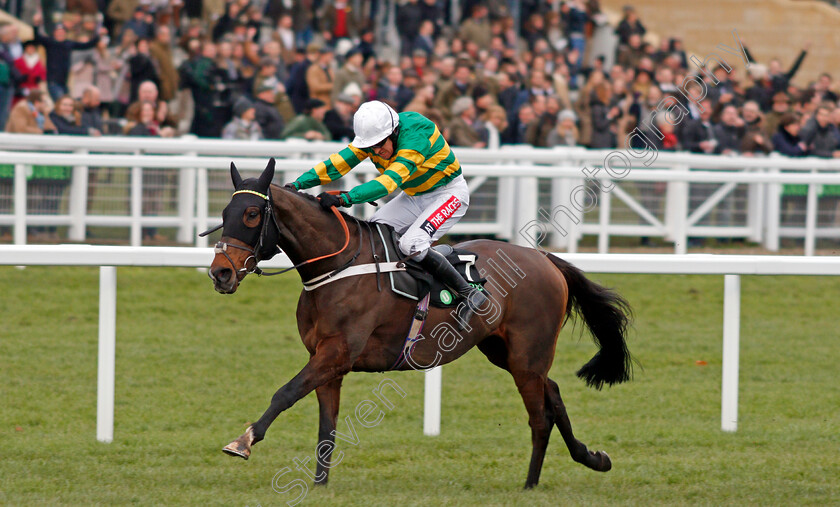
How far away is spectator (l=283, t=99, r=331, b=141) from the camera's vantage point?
1172cm

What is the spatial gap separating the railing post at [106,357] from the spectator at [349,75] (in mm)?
8130

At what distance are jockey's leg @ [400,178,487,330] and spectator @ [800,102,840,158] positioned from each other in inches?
369

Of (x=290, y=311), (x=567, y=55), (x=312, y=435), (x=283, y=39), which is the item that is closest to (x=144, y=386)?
(x=312, y=435)

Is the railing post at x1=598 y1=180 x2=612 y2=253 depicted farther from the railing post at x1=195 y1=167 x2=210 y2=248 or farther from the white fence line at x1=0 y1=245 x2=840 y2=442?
the white fence line at x1=0 y1=245 x2=840 y2=442

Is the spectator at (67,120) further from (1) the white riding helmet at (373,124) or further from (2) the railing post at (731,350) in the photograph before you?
(2) the railing post at (731,350)

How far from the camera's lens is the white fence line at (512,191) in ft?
30.7

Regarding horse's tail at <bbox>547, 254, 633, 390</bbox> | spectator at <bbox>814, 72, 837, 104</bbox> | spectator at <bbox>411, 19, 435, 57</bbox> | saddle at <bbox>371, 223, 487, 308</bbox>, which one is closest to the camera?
saddle at <bbox>371, 223, 487, 308</bbox>

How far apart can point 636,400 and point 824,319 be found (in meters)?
3.13

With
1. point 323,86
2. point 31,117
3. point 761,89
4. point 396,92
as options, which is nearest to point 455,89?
point 396,92

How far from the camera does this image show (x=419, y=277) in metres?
5.29

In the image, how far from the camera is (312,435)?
630 cm

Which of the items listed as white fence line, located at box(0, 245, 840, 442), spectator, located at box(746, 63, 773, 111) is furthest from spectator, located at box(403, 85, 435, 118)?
white fence line, located at box(0, 245, 840, 442)

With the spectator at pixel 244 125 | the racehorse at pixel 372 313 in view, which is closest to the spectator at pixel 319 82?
the spectator at pixel 244 125

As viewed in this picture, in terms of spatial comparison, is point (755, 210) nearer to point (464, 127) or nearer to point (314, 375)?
point (464, 127)
